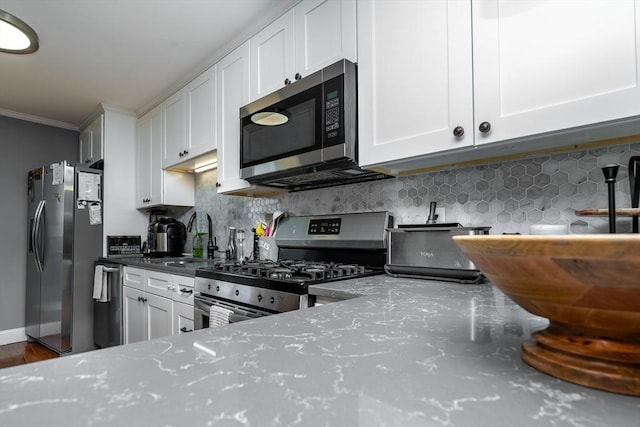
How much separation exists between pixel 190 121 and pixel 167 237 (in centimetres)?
111

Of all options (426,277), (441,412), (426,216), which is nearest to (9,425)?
(441,412)

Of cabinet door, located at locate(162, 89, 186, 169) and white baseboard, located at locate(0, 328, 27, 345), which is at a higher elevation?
cabinet door, located at locate(162, 89, 186, 169)

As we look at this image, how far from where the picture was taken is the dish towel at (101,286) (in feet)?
9.86

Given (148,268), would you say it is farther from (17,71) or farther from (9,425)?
(9,425)

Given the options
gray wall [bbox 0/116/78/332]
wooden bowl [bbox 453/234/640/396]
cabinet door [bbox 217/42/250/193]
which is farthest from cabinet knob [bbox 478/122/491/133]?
gray wall [bbox 0/116/78/332]

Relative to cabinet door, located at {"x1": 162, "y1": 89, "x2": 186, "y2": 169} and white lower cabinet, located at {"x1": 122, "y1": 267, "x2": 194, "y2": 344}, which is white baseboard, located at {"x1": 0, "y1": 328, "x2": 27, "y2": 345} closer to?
white lower cabinet, located at {"x1": 122, "y1": 267, "x2": 194, "y2": 344}

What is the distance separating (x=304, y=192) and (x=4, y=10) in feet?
6.57

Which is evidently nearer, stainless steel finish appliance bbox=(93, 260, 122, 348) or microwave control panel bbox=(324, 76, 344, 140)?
microwave control panel bbox=(324, 76, 344, 140)

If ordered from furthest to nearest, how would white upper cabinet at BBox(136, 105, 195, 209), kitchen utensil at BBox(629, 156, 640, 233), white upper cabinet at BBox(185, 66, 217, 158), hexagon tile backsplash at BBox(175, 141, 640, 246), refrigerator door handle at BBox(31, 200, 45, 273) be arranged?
refrigerator door handle at BBox(31, 200, 45, 273) < white upper cabinet at BBox(136, 105, 195, 209) < white upper cabinet at BBox(185, 66, 217, 158) < hexagon tile backsplash at BBox(175, 141, 640, 246) < kitchen utensil at BBox(629, 156, 640, 233)

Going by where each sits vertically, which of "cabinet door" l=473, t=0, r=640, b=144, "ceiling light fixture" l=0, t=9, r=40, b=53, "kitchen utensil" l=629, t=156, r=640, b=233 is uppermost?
"ceiling light fixture" l=0, t=9, r=40, b=53

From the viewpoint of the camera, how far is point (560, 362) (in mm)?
452

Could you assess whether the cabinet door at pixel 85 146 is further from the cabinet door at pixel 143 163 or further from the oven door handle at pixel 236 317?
the oven door handle at pixel 236 317

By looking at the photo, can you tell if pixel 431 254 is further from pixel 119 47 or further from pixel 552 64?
pixel 119 47

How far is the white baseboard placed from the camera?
12.2ft
